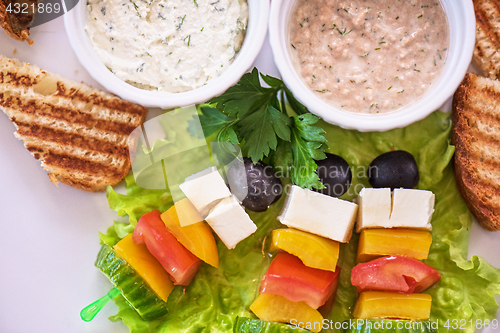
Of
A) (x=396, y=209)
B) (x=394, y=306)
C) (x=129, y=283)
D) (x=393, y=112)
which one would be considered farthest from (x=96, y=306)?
(x=393, y=112)

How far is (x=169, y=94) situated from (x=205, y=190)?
1.53 ft

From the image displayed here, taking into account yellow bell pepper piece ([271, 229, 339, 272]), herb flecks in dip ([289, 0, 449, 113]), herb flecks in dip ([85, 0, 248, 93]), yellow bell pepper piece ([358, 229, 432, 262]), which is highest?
herb flecks in dip ([85, 0, 248, 93])

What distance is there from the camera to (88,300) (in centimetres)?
213

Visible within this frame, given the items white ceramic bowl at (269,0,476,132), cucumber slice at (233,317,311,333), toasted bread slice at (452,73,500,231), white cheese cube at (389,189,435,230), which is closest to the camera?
white ceramic bowl at (269,0,476,132)

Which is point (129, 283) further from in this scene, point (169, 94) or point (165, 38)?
point (165, 38)

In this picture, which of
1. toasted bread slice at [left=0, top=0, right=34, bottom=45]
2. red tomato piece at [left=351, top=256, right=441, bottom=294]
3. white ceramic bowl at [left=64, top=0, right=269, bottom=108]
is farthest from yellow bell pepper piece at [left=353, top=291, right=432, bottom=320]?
toasted bread slice at [left=0, top=0, right=34, bottom=45]

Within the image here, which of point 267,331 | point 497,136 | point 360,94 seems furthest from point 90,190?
point 497,136

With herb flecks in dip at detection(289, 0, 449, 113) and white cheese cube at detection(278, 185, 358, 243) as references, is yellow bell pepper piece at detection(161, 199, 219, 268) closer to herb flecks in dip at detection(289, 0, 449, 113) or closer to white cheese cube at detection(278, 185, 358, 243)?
white cheese cube at detection(278, 185, 358, 243)

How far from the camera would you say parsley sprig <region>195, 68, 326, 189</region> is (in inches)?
76.2

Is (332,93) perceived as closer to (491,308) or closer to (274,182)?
(274,182)

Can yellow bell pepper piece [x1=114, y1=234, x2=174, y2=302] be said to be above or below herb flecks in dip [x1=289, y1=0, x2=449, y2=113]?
below

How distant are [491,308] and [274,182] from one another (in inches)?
48.2

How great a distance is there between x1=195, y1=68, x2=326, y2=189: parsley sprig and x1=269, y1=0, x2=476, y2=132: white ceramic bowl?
0.18 meters

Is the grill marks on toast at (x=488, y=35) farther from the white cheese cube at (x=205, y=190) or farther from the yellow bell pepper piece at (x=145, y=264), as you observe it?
the yellow bell pepper piece at (x=145, y=264)
